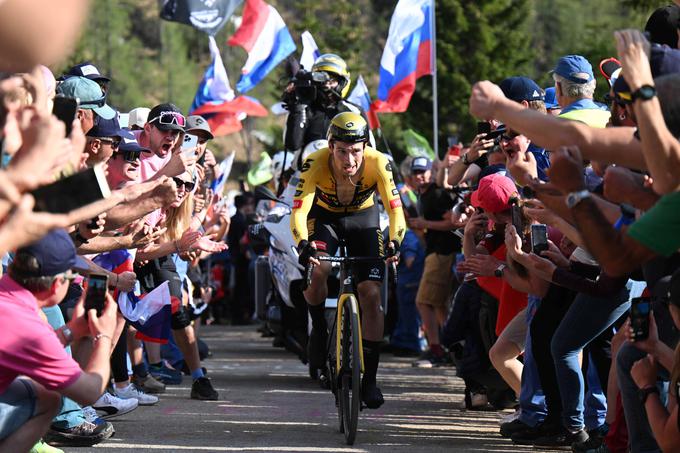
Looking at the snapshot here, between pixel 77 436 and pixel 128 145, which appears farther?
pixel 128 145

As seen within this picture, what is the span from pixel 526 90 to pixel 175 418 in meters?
3.49

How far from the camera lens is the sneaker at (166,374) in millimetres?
12945

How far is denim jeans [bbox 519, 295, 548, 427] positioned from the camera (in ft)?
28.6

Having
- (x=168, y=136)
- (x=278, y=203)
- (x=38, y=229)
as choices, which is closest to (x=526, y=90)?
(x=168, y=136)

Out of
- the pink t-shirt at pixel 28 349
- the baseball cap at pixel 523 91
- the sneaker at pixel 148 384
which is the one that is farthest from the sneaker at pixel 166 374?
the pink t-shirt at pixel 28 349

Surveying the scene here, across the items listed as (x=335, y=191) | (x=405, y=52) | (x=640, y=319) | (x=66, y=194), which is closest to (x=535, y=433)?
(x=335, y=191)

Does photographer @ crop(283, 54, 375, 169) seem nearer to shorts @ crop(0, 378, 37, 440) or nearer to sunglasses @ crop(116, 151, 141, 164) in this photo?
sunglasses @ crop(116, 151, 141, 164)

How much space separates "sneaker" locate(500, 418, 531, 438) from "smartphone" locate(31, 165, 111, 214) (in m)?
4.25

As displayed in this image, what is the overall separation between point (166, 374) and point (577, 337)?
234 inches

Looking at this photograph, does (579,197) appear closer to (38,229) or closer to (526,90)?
(38,229)

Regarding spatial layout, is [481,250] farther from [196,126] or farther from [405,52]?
[405,52]

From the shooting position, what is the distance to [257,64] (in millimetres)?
19734

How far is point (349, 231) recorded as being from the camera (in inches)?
410

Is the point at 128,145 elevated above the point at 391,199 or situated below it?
above
